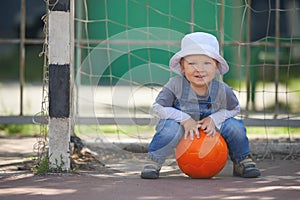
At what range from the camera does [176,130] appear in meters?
5.49

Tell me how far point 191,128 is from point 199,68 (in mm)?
476

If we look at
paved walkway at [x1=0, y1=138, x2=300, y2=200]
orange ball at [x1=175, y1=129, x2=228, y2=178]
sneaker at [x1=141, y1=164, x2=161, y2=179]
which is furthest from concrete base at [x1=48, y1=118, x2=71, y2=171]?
orange ball at [x1=175, y1=129, x2=228, y2=178]

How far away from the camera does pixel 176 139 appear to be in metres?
5.48

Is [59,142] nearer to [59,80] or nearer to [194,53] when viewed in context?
[59,80]

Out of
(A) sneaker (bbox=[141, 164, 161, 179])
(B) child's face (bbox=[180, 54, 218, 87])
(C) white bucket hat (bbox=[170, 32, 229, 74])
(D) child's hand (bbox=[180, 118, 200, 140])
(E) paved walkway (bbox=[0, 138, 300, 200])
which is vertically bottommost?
(E) paved walkway (bbox=[0, 138, 300, 200])

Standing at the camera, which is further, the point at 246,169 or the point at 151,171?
the point at 246,169

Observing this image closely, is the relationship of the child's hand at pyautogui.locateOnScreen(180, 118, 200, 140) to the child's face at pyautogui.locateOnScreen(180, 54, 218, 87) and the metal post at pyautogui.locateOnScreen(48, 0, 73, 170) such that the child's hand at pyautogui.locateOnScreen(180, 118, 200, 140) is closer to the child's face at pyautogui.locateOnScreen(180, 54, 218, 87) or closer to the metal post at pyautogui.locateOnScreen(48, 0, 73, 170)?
the child's face at pyautogui.locateOnScreen(180, 54, 218, 87)

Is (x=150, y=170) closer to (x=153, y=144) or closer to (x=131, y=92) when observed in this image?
(x=153, y=144)

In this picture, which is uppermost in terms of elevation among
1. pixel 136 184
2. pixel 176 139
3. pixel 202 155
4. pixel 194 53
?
pixel 194 53

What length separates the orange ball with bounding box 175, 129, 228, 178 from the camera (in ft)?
17.6

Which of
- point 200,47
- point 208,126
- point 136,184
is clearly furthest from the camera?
point 200,47

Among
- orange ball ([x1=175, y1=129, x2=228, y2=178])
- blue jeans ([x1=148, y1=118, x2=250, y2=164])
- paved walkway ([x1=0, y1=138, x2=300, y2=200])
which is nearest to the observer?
paved walkway ([x1=0, y1=138, x2=300, y2=200])

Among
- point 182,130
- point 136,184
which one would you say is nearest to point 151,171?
point 136,184

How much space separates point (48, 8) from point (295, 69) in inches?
238
